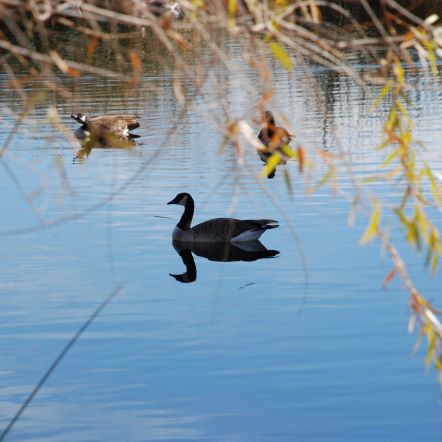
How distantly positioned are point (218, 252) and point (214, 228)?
0.36m

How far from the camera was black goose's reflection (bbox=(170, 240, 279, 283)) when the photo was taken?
1614 centimetres

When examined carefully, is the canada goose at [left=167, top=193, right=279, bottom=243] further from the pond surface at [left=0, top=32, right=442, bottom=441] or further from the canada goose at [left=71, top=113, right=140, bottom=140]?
the canada goose at [left=71, top=113, right=140, bottom=140]

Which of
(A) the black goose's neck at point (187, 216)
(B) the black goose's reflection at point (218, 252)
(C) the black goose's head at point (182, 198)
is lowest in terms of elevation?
(B) the black goose's reflection at point (218, 252)

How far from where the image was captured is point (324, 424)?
9.27m

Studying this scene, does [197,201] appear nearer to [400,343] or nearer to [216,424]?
[400,343]

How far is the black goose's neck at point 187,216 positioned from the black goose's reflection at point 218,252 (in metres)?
0.43

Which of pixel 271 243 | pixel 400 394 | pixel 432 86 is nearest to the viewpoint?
pixel 400 394

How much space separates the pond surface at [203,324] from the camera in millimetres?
9414

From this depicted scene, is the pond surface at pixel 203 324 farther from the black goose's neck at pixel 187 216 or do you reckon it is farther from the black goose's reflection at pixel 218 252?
the black goose's neck at pixel 187 216

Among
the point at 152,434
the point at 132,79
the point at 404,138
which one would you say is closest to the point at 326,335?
the point at 152,434

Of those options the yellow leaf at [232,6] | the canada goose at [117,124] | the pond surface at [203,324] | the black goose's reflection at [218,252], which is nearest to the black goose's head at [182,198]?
the pond surface at [203,324]

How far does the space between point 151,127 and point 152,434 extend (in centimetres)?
1964

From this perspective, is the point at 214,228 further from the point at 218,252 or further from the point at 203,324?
the point at 203,324

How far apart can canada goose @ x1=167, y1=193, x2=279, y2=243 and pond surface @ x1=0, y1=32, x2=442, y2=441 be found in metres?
0.26
